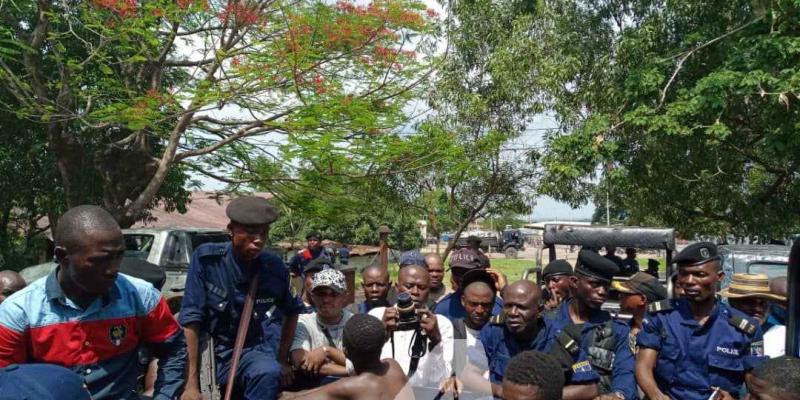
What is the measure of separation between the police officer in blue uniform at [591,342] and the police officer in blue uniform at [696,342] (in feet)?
0.33

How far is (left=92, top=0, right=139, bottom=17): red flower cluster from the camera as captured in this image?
9.23 metres

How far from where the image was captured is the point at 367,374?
9.53 feet

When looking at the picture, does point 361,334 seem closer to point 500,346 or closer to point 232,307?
point 232,307

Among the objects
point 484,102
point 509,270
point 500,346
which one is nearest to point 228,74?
point 484,102

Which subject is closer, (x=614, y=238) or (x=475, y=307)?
(x=475, y=307)

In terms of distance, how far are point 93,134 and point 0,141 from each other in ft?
7.84


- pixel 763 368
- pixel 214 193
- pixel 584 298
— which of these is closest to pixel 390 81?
pixel 214 193

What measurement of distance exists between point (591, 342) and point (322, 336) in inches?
62.2

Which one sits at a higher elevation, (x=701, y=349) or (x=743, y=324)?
(x=743, y=324)

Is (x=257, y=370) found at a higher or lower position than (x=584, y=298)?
lower

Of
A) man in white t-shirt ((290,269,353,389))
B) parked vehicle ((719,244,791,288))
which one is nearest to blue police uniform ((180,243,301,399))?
man in white t-shirt ((290,269,353,389))

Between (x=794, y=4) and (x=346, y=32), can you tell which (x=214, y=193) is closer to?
(x=346, y=32)

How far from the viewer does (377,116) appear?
1091 cm

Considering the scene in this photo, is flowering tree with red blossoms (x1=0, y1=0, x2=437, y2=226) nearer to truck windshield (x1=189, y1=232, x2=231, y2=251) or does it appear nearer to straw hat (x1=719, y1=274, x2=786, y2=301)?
truck windshield (x1=189, y1=232, x2=231, y2=251)
